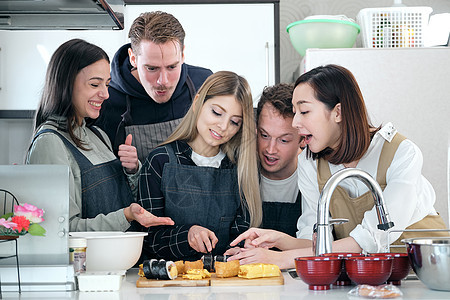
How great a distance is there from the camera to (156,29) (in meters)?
2.53

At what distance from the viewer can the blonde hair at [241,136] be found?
89.1 inches

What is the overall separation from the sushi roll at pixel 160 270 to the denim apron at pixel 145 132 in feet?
2.84

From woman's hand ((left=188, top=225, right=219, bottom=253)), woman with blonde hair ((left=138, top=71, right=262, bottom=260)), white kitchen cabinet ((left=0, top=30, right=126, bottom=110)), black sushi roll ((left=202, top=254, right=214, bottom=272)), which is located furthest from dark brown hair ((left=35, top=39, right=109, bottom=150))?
black sushi roll ((left=202, top=254, right=214, bottom=272))

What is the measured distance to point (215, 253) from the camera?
2.24 meters

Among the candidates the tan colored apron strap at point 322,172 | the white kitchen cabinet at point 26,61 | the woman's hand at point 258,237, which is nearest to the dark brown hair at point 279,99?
the tan colored apron strap at point 322,172

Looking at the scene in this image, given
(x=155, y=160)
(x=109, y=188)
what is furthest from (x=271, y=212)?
(x=109, y=188)

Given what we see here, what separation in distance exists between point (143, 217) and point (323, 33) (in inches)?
46.4

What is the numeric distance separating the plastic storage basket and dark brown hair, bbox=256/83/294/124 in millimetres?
484

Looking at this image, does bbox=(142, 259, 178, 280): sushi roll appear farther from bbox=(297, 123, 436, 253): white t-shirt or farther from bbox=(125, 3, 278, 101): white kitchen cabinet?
bbox=(125, 3, 278, 101): white kitchen cabinet

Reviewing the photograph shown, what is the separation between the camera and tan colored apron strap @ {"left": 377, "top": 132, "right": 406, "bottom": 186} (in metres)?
1.96

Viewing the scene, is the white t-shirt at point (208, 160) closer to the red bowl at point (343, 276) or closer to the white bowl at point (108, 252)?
the white bowl at point (108, 252)

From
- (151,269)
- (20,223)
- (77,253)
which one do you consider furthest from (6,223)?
(151,269)

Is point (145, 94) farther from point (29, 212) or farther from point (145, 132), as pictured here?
point (29, 212)

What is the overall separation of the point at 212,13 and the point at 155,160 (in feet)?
2.68
